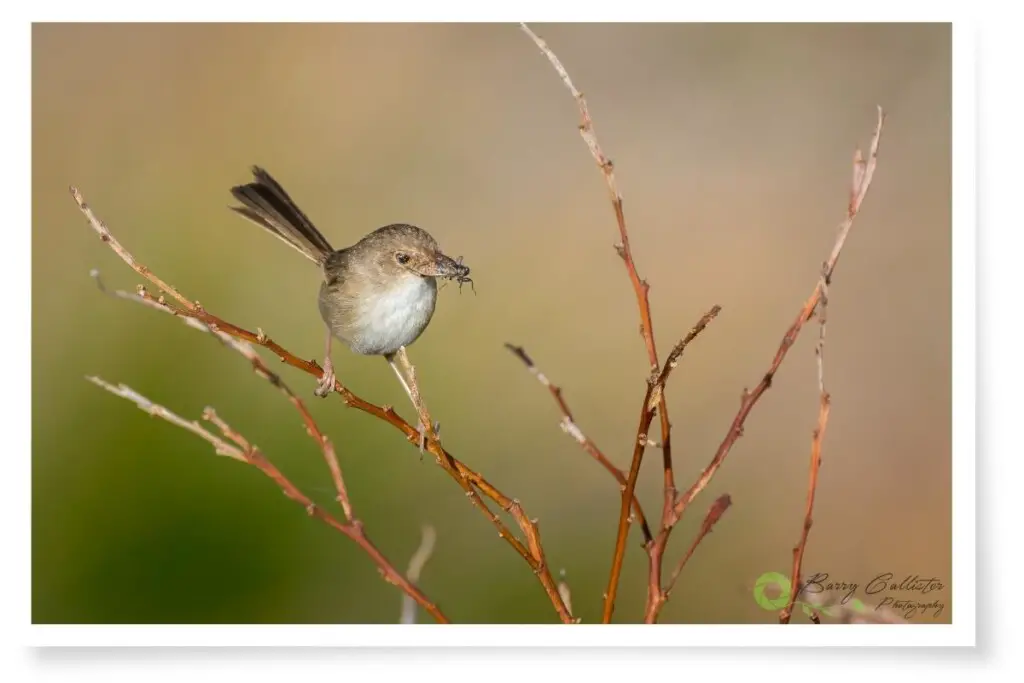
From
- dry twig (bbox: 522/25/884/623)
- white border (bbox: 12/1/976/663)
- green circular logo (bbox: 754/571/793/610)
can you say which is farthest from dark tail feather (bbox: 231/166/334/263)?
green circular logo (bbox: 754/571/793/610)

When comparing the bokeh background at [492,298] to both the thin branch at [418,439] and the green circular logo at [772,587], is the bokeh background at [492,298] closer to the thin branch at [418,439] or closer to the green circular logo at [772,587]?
the green circular logo at [772,587]

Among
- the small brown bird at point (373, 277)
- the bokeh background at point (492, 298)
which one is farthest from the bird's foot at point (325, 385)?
the bokeh background at point (492, 298)

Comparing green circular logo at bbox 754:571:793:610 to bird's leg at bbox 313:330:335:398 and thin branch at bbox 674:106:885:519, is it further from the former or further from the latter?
bird's leg at bbox 313:330:335:398

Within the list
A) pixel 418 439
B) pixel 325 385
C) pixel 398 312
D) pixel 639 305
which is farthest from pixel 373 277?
pixel 639 305

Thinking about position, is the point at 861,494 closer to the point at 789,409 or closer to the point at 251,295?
the point at 789,409

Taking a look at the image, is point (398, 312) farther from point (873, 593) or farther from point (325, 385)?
point (873, 593)
